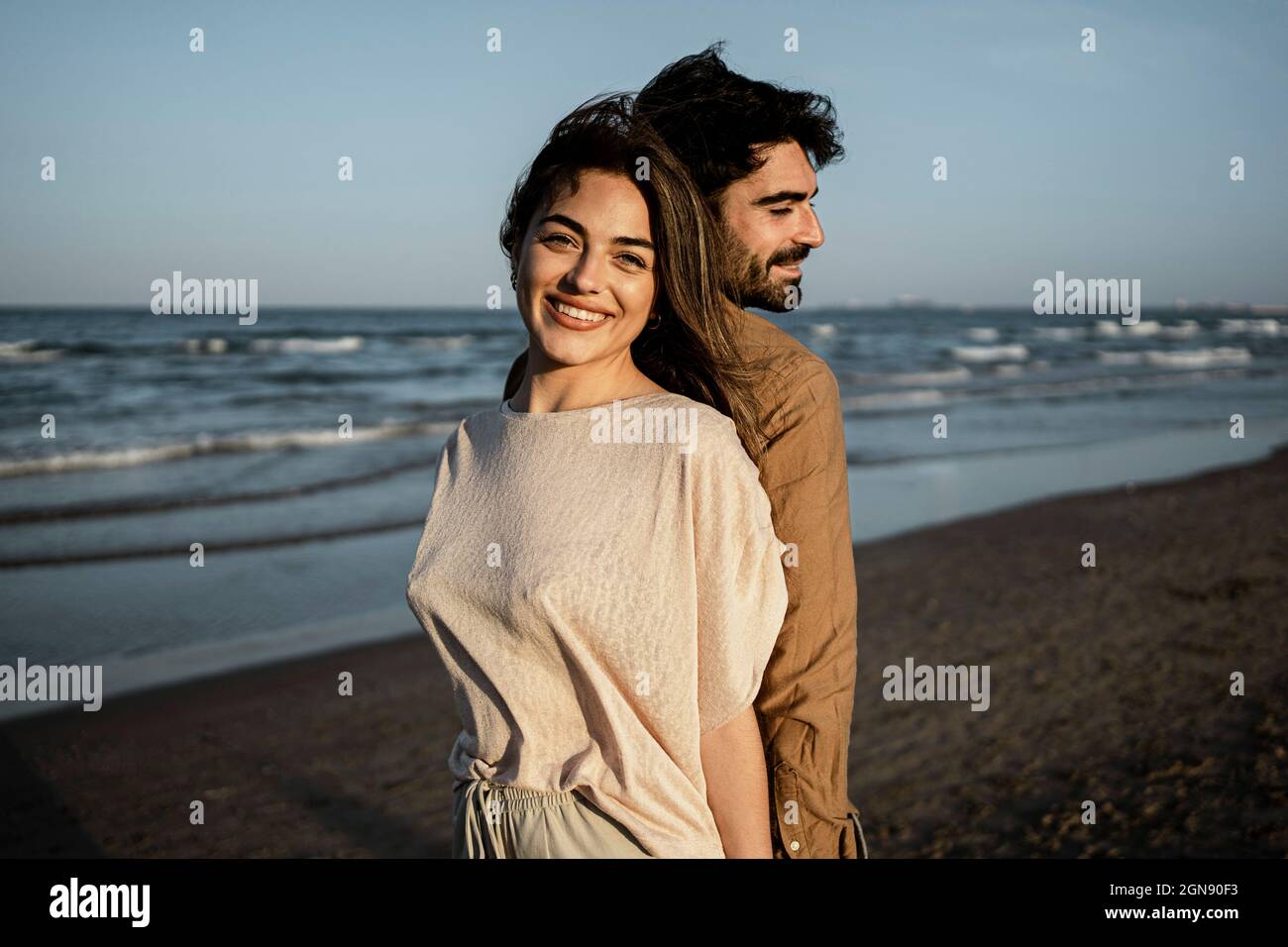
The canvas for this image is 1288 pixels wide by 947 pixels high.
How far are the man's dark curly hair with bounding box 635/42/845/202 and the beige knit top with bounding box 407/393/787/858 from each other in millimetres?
650

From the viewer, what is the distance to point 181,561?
8625 mm

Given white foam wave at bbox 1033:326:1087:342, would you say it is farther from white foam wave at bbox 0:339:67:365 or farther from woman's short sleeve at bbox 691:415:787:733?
woman's short sleeve at bbox 691:415:787:733

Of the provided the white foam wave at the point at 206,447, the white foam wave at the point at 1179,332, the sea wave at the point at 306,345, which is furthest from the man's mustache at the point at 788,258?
the white foam wave at the point at 1179,332

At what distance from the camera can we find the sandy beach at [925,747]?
14.7 ft

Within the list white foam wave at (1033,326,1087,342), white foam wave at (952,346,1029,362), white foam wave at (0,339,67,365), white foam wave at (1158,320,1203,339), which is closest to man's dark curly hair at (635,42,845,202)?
white foam wave at (0,339,67,365)

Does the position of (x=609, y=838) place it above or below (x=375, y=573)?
above

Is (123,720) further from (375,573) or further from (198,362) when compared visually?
(198,362)

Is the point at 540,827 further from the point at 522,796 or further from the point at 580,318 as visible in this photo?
the point at 580,318

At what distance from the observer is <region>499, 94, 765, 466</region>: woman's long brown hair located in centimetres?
192

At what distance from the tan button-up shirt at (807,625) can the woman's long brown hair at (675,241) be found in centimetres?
7

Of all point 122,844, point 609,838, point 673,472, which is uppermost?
point 673,472

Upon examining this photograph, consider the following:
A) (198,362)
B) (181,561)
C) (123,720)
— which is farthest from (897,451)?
(198,362)

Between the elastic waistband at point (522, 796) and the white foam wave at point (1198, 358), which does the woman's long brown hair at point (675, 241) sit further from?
the white foam wave at point (1198, 358)
